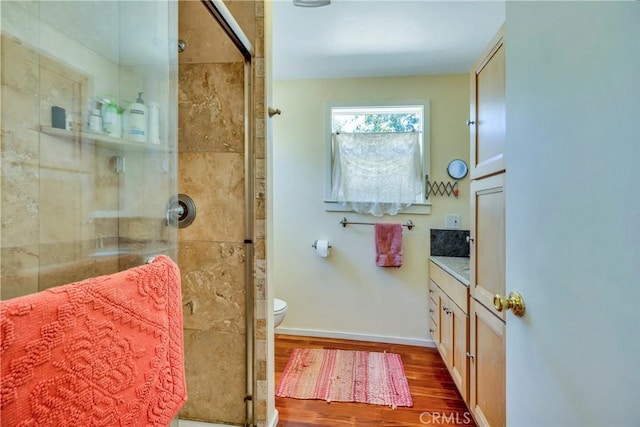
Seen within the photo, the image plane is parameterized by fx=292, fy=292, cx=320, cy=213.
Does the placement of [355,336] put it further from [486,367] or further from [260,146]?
[260,146]

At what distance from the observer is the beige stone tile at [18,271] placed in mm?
586

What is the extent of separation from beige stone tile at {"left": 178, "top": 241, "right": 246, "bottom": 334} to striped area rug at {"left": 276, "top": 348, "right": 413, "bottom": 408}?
0.75 metres

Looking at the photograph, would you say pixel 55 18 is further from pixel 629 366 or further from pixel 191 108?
pixel 629 366

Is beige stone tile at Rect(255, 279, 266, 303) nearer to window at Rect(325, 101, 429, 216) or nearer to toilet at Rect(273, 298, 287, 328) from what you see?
toilet at Rect(273, 298, 287, 328)

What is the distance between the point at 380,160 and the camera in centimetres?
271

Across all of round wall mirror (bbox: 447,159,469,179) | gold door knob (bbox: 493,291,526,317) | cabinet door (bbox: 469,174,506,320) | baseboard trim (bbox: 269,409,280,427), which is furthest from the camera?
round wall mirror (bbox: 447,159,469,179)

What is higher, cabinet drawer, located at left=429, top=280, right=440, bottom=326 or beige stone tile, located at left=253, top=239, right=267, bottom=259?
beige stone tile, located at left=253, top=239, right=267, bottom=259

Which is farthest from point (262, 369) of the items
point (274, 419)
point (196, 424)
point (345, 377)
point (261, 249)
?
point (345, 377)

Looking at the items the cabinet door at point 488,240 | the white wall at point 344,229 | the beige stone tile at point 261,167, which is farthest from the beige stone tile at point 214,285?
the cabinet door at point 488,240

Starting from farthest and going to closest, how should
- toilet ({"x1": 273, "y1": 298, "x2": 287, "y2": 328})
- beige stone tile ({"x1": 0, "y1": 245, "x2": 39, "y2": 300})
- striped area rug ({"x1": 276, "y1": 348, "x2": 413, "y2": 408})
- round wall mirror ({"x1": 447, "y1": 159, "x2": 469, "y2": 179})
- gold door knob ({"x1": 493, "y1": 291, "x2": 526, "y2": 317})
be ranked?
1. round wall mirror ({"x1": 447, "y1": 159, "x2": 469, "y2": 179})
2. toilet ({"x1": 273, "y1": 298, "x2": 287, "y2": 328})
3. striped area rug ({"x1": 276, "y1": 348, "x2": 413, "y2": 408})
4. gold door knob ({"x1": 493, "y1": 291, "x2": 526, "y2": 317})
5. beige stone tile ({"x1": 0, "y1": 245, "x2": 39, "y2": 300})

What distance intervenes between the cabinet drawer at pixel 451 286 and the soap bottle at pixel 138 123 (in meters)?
1.71

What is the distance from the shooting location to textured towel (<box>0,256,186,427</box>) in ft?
1.33

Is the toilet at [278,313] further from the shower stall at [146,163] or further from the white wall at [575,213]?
the white wall at [575,213]

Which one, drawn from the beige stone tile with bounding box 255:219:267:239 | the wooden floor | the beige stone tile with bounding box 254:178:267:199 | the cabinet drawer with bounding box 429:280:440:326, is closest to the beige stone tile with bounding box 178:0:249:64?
the beige stone tile with bounding box 254:178:267:199
